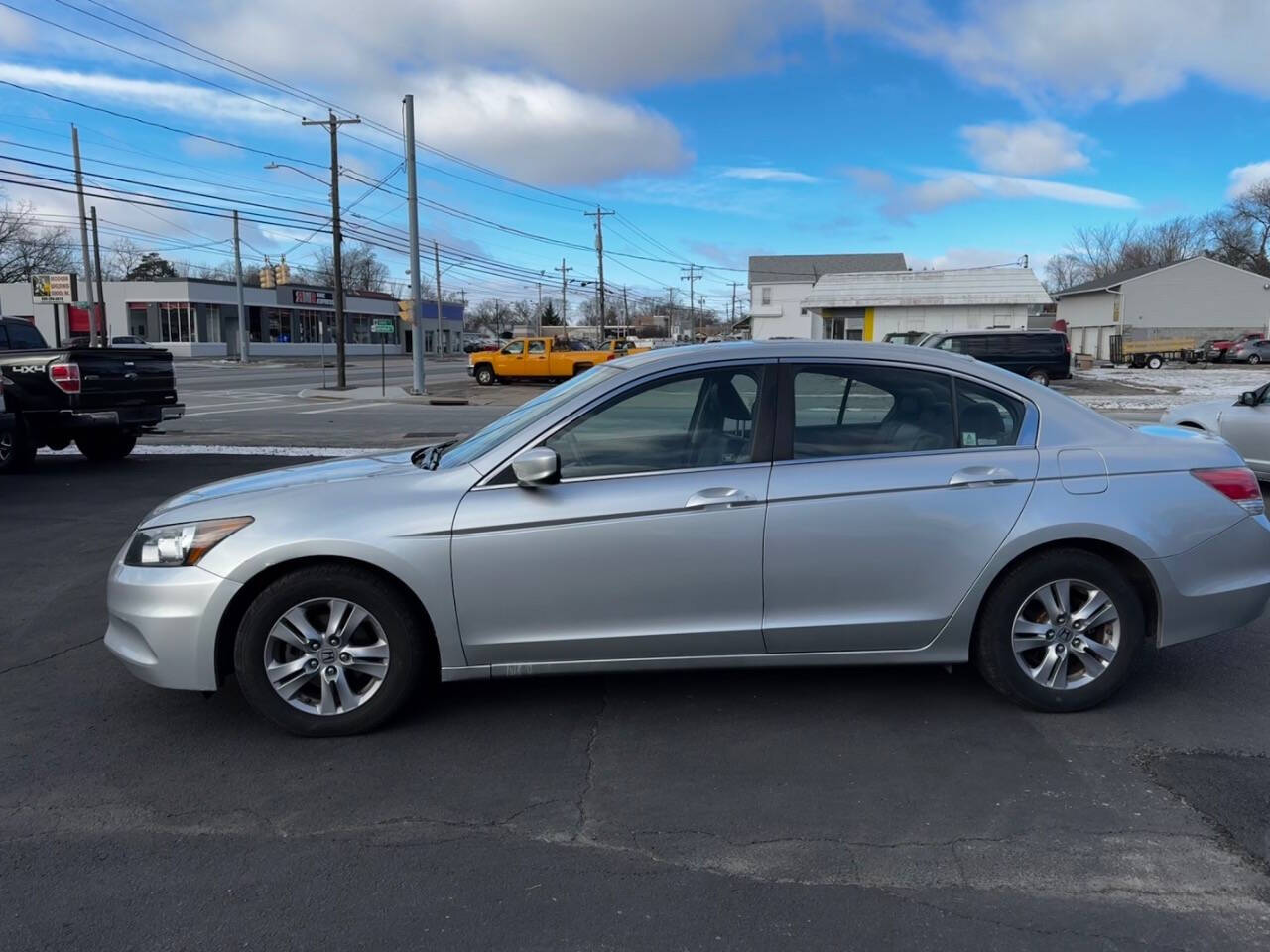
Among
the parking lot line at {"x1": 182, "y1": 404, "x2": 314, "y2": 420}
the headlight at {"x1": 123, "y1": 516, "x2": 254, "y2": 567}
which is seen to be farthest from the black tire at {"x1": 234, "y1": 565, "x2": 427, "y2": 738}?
the parking lot line at {"x1": 182, "y1": 404, "x2": 314, "y2": 420}

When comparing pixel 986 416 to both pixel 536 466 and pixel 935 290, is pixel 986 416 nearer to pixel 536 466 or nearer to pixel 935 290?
pixel 536 466

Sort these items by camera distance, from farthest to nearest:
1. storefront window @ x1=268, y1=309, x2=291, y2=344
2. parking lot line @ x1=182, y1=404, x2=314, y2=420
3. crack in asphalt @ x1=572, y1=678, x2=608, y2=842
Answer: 1. storefront window @ x1=268, y1=309, x2=291, y2=344
2. parking lot line @ x1=182, y1=404, x2=314, y2=420
3. crack in asphalt @ x1=572, y1=678, x2=608, y2=842

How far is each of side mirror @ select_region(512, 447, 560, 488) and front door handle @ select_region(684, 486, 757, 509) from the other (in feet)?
1.87

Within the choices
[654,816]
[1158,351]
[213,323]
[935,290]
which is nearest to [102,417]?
[654,816]

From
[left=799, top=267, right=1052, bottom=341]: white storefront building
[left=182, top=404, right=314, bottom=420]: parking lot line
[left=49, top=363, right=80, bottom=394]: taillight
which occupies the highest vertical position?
[left=799, top=267, right=1052, bottom=341]: white storefront building

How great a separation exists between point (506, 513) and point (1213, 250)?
9703cm

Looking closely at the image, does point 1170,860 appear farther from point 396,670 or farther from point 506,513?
point 396,670

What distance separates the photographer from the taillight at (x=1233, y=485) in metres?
4.20

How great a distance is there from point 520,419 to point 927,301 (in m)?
45.7

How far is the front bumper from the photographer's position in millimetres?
3752

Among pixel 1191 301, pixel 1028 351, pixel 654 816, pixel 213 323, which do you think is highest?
pixel 213 323

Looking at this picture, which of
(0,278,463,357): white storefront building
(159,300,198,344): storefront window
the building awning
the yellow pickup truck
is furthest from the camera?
(159,300,198,344): storefront window

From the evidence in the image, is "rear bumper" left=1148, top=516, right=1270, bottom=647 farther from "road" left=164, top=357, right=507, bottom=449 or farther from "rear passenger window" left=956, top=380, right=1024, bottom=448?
"road" left=164, top=357, right=507, bottom=449

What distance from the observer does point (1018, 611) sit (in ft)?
13.2
